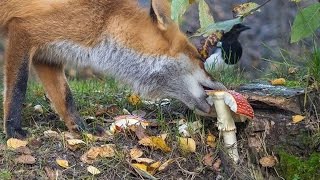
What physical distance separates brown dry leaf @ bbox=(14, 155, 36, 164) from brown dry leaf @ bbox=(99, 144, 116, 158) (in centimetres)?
45

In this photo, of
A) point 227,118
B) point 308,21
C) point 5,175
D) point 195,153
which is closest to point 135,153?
point 195,153

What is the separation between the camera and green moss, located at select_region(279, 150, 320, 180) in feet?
15.1

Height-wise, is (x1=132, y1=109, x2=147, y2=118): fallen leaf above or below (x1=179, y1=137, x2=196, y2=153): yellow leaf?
above

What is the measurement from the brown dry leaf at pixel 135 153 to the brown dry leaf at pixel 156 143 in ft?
0.25

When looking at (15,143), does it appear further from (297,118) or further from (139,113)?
(297,118)

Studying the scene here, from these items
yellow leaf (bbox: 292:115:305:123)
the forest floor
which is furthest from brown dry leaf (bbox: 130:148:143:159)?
yellow leaf (bbox: 292:115:305:123)

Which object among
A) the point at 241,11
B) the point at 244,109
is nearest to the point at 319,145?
the point at 244,109

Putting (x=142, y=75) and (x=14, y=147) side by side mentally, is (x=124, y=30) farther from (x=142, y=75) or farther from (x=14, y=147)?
(x=14, y=147)

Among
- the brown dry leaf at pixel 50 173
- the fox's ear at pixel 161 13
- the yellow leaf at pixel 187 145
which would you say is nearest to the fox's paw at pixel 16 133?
the brown dry leaf at pixel 50 173

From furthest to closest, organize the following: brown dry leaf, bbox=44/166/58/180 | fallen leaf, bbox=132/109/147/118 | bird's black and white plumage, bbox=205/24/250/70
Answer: bird's black and white plumage, bbox=205/24/250/70, fallen leaf, bbox=132/109/147/118, brown dry leaf, bbox=44/166/58/180

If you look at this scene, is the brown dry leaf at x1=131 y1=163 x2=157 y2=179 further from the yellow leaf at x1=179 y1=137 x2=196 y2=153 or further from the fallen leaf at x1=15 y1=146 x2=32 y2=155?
the fallen leaf at x1=15 y1=146 x2=32 y2=155

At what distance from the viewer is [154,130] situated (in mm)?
5074

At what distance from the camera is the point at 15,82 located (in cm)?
488

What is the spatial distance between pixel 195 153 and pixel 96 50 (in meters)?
1.07
